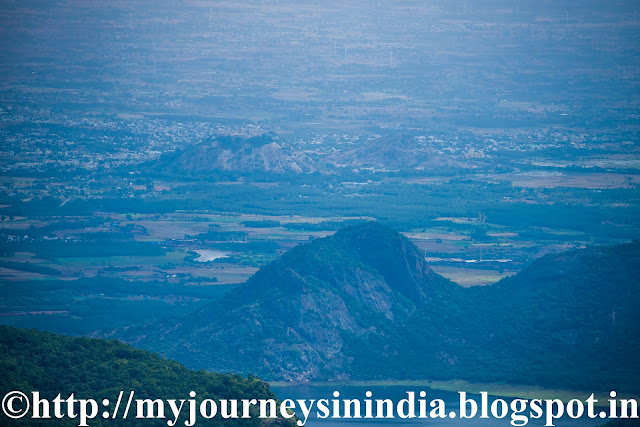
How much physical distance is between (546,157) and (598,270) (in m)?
95.8

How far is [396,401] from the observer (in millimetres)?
68688

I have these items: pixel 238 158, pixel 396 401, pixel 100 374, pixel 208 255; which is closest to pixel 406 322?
pixel 396 401

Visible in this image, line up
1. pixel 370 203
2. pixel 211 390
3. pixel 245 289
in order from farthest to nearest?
pixel 370 203
pixel 245 289
pixel 211 390

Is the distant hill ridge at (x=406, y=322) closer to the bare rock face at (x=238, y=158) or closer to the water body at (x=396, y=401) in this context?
the water body at (x=396, y=401)

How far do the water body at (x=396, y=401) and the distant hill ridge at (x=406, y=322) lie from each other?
67.0 inches

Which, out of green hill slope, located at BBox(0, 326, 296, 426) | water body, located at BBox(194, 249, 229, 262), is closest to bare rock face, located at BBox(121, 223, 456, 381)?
green hill slope, located at BBox(0, 326, 296, 426)

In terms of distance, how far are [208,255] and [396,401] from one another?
1655 inches

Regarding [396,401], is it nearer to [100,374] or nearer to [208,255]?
[100,374]

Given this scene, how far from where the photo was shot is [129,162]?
164500mm

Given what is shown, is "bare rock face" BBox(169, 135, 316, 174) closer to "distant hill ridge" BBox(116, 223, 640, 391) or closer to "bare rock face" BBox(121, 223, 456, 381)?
"bare rock face" BBox(121, 223, 456, 381)

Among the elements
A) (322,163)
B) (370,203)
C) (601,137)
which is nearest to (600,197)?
(370,203)

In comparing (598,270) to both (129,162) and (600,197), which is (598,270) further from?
(129,162)

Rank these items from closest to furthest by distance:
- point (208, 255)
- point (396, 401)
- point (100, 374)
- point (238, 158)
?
point (100, 374) → point (396, 401) → point (208, 255) → point (238, 158)

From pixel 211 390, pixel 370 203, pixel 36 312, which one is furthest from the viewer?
pixel 370 203
